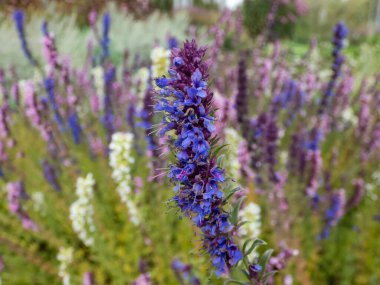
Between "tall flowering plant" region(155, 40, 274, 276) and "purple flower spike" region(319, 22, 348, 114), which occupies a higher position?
"purple flower spike" region(319, 22, 348, 114)

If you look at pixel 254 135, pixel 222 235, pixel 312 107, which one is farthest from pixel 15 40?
pixel 222 235

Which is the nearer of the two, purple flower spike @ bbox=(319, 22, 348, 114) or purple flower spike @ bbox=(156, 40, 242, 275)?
purple flower spike @ bbox=(156, 40, 242, 275)

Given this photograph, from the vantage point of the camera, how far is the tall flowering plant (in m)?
0.91

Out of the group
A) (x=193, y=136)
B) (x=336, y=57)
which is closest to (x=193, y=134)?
(x=193, y=136)

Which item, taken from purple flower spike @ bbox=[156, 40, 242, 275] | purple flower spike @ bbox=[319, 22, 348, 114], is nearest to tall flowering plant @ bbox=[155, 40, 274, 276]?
purple flower spike @ bbox=[156, 40, 242, 275]

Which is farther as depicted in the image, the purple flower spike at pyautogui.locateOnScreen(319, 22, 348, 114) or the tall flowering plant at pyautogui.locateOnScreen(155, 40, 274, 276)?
the purple flower spike at pyautogui.locateOnScreen(319, 22, 348, 114)

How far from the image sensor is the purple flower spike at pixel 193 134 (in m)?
0.91

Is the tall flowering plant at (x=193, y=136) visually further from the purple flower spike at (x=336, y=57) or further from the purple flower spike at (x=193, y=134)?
the purple flower spike at (x=336, y=57)

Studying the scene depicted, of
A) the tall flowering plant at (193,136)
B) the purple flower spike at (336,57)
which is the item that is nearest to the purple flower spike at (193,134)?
the tall flowering plant at (193,136)

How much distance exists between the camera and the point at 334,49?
2.95 meters

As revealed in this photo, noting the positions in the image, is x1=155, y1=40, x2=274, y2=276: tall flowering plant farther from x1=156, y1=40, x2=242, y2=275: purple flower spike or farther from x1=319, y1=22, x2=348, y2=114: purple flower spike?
x1=319, y1=22, x2=348, y2=114: purple flower spike

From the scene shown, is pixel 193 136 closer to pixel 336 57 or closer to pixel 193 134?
pixel 193 134

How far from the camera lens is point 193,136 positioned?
2.95 feet

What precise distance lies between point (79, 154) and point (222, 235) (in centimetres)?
267
